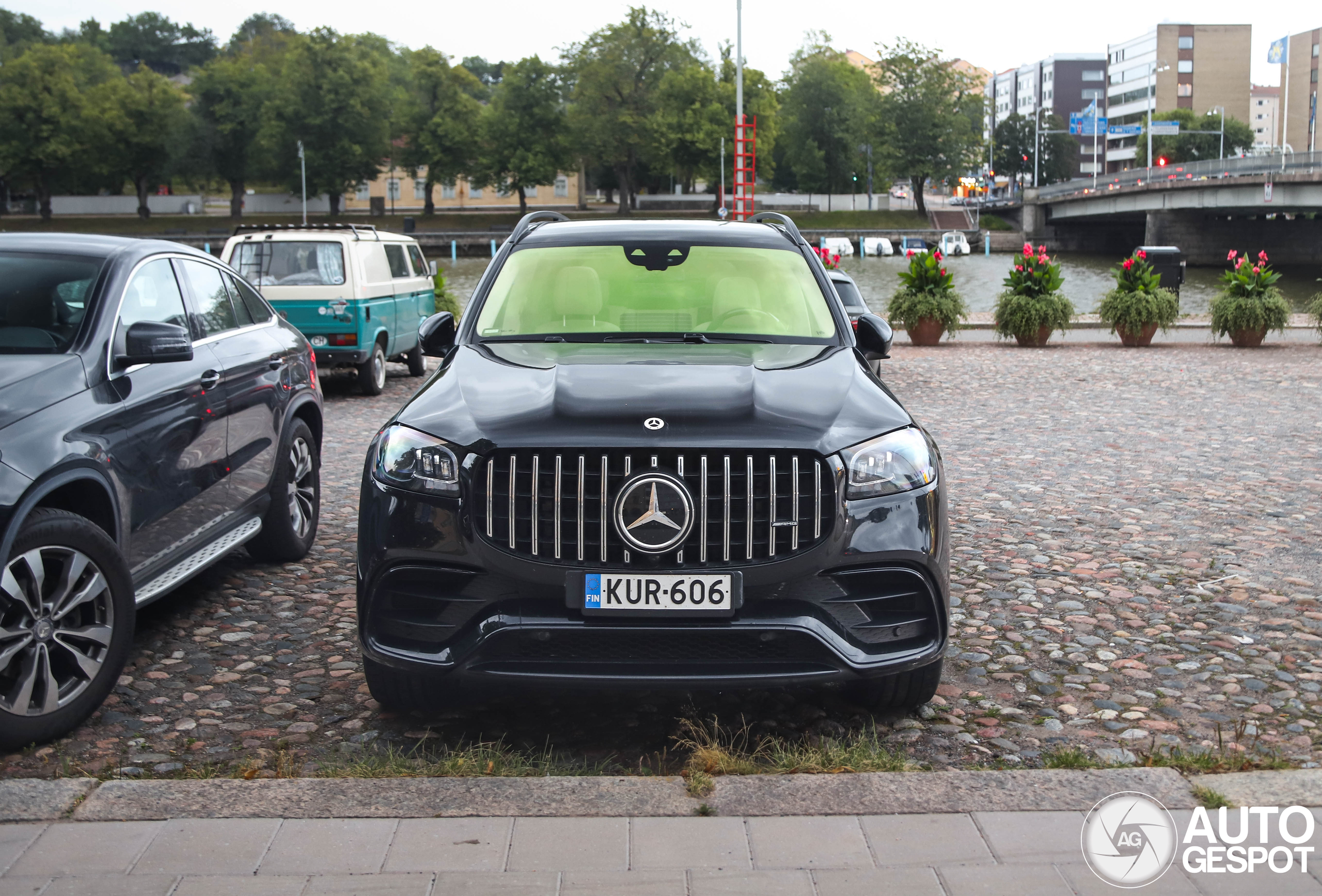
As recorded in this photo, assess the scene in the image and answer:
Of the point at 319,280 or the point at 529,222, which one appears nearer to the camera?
the point at 529,222

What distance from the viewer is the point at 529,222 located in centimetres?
623

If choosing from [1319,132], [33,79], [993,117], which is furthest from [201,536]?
[993,117]

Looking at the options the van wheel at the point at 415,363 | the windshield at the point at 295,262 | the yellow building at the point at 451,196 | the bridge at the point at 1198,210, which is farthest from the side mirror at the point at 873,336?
the yellow building at the point at 451,196

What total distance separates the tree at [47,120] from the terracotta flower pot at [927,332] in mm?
85394

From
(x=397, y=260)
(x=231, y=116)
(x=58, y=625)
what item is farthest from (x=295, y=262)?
(x=231, y=116)

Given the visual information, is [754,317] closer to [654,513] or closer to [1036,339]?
[654,513]

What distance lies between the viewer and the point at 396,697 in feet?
13.9

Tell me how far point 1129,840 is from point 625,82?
9383 centimetres

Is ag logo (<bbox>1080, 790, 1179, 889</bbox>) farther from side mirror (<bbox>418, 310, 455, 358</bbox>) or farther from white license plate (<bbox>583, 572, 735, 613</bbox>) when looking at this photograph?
side mirror (<bbox>418, 310, 455, 358</bbox>)

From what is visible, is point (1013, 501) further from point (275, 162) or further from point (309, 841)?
point (275, 162)

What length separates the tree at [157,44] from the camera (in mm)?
175375

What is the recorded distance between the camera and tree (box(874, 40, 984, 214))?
10162 centimetres

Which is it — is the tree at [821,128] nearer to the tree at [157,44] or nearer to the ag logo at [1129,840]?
the tree at [157,44]

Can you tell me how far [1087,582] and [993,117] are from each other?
6265 inches
